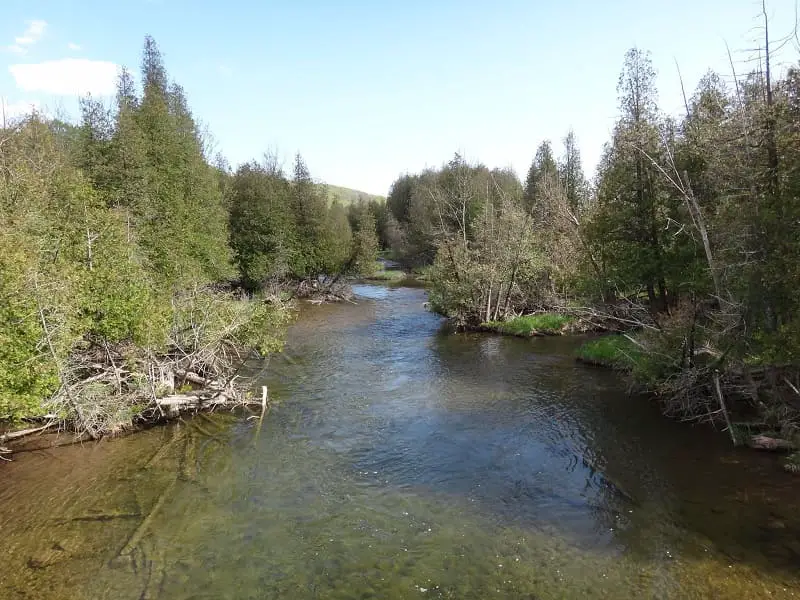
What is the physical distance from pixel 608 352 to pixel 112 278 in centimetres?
2105

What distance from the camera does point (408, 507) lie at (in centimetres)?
1246

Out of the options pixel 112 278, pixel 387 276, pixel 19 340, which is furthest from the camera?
pixel 387 276

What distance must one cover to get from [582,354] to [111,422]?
67.0 feet

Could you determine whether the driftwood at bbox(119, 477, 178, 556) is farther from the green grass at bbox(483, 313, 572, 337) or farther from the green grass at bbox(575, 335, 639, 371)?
the green grass at bbox(483, 313, 572, 337)

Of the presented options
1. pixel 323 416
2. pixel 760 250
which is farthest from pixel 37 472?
pixel 760 250

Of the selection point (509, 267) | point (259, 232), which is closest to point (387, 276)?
point (259, 232)

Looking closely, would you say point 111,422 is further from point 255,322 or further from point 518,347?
point 518,347

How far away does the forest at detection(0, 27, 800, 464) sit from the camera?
1354 centimetres

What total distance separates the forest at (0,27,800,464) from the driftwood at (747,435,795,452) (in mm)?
249

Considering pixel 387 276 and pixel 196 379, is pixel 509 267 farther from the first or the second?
pixel 387 276

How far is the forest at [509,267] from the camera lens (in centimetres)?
1354

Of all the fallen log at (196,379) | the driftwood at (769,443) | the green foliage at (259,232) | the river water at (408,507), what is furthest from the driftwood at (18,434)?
the green foliage at (259,232)

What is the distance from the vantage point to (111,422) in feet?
51.6

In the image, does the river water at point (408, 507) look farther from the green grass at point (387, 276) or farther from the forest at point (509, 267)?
the green grass at point (387, 276)
